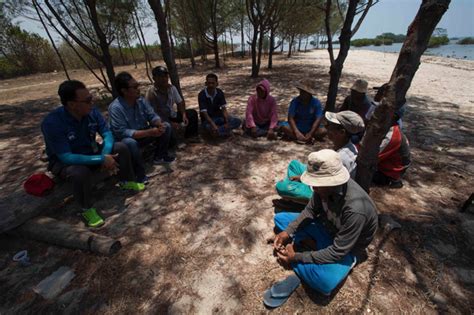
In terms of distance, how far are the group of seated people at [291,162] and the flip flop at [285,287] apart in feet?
0.03

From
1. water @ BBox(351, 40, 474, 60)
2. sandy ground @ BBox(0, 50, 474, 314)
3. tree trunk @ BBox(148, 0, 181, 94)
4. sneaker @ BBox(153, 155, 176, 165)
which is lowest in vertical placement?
water @ BBox(351, 40, 474, 60)

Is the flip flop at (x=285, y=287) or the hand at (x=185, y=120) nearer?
the flip flop at (x=285, y=287)

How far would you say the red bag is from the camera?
2.78 meters

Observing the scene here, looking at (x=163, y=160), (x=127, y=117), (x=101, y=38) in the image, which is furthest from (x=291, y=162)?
(x=101, y=38)

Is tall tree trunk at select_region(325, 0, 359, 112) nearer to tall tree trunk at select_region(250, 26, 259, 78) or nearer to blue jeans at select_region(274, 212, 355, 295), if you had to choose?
blue jeans at select_region(274, 212, 355, 295)

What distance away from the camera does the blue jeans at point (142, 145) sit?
11.2 ft

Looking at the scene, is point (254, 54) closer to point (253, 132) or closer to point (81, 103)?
point (253, 132)

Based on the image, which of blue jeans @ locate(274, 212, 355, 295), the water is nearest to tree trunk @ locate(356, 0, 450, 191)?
blue jeans @ locate(274, 212, 355, 295)

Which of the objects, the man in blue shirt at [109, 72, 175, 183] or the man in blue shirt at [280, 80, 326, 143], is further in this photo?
the man in blue shirt at [280, 80, 326, 143]

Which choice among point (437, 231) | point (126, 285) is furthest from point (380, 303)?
point (126, 285)

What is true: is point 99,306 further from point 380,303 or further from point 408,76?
point 408,76

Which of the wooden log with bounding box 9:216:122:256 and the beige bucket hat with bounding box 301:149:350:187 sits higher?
the beige bucket hat with bounding box 301:149:350:187

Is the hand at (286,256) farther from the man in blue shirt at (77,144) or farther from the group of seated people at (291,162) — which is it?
the man in blue shirt at (77,144)

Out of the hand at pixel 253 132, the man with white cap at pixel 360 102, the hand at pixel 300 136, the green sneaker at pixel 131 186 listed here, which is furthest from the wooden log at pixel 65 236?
the man with white cap at pixel 360 102
